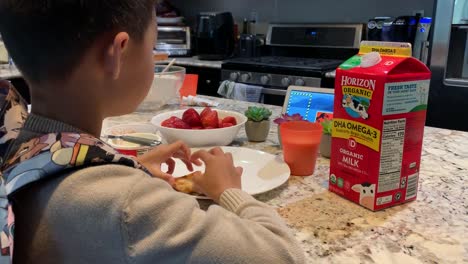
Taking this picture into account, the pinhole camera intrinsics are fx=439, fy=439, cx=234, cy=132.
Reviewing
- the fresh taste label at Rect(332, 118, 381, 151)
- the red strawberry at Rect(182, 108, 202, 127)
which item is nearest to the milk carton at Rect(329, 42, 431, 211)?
the fresh taste label at Rect(332, 118, 381, 151)

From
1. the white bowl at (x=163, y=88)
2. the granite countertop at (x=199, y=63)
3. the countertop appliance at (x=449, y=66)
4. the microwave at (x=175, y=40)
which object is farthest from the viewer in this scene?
the microwave at (x=175, y=40)

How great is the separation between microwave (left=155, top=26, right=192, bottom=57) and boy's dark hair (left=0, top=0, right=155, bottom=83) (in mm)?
3240

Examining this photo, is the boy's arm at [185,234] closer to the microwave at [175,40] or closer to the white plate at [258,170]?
the white plate at [258,170]

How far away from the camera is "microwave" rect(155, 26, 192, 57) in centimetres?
378

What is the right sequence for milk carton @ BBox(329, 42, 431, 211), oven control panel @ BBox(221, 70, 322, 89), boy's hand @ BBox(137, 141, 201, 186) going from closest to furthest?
milk carton @ BBox(329, 42, 431, 211) → boy's hand @ BBox(137, 141, 201, 186) → oven control panel @ BBox(221, 70, 322, 89)

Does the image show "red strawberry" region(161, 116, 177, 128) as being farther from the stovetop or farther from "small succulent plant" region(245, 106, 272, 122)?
the stovetop

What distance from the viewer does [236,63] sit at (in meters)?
3.09

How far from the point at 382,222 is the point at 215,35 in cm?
290

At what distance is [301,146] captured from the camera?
101 cm

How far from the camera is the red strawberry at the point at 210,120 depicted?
4.06ft

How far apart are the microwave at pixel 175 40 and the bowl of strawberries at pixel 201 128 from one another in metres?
2.58

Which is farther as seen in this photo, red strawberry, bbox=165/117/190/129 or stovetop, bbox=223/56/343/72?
stovetop, bbox=223/56/343/72

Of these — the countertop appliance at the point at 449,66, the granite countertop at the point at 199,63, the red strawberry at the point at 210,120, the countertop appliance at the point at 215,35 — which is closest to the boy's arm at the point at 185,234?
the red strawberry at the point at 210,120

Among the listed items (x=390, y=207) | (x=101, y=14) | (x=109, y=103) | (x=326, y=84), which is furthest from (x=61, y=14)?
(x=326, y=84)
